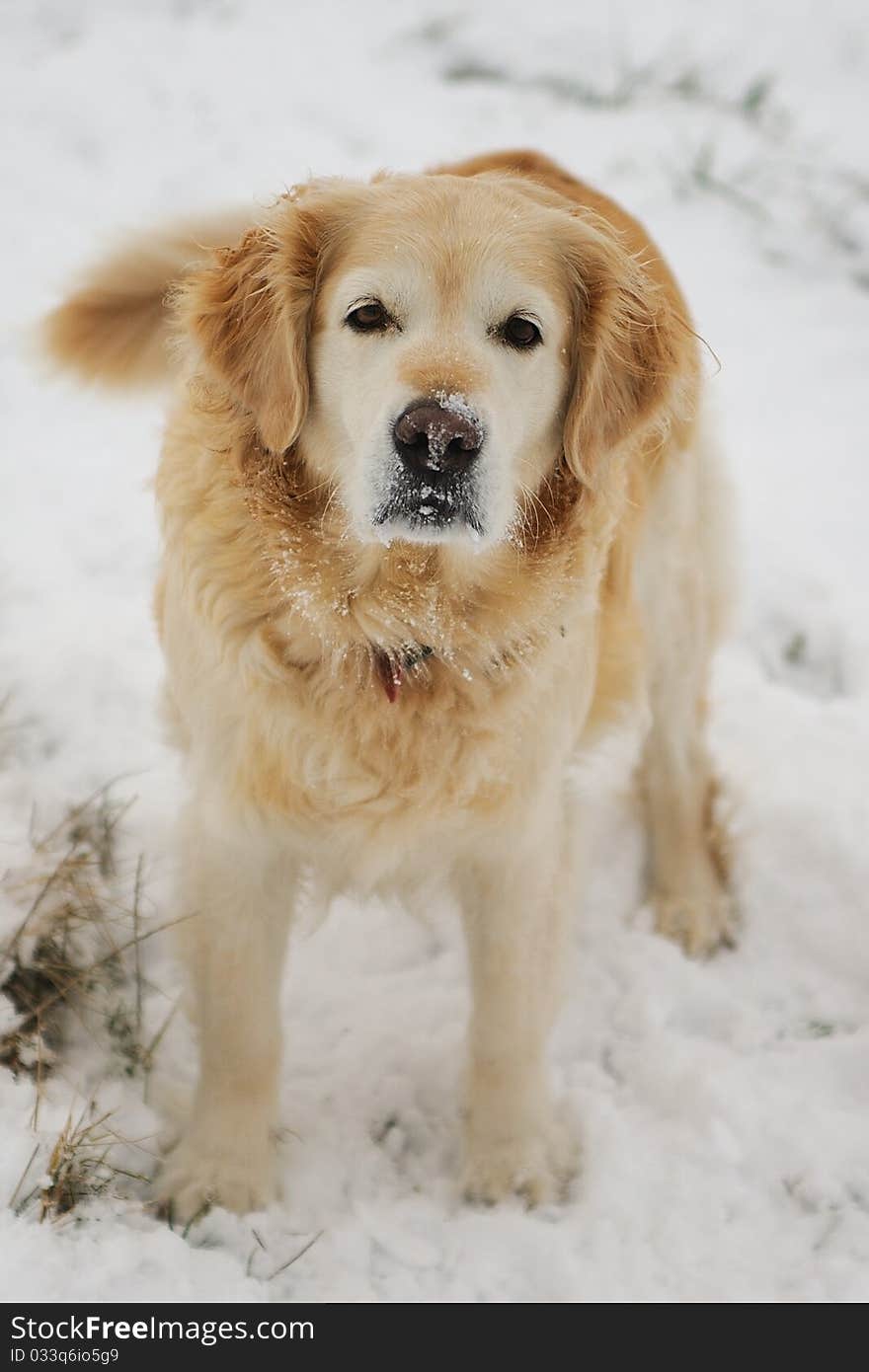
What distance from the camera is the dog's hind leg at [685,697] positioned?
335 cm

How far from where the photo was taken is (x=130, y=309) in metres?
2.97

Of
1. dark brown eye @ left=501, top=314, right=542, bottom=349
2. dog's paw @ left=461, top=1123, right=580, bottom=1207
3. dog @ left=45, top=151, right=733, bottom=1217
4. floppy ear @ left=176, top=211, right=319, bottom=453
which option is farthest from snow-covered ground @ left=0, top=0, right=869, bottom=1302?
dark brown eye @ left=501, top=314, right=542, bottom=349

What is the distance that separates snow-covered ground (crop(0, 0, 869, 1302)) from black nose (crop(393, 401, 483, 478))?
4.12 feet

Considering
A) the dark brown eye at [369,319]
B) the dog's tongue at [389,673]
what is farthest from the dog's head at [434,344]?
the dog's tongue at [389,673]

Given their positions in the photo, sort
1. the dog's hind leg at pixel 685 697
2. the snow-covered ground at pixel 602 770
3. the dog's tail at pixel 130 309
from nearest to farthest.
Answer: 1. the snow-covered ground at pixel 602 770
2. the dog's tail at pixel 130 309
3. the dog's hind leg at pixel 685 697

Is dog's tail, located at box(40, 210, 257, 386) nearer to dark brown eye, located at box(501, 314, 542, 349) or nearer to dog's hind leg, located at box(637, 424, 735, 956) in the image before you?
dark brown eye, located at box(501, 314, 542, 349)

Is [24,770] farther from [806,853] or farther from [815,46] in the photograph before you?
[815,46]

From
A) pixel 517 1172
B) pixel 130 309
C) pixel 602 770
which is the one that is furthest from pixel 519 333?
pixel 517 1172

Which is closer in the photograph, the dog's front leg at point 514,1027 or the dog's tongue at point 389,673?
the dog's tongue at point 389,673

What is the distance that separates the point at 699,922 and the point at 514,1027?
36.3 inches

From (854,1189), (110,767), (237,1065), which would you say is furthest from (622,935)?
(110,767)

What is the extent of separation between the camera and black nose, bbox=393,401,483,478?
2.01 m

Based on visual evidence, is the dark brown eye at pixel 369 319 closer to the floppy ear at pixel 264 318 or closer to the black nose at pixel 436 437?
the floppy ear at pixel 264 318
